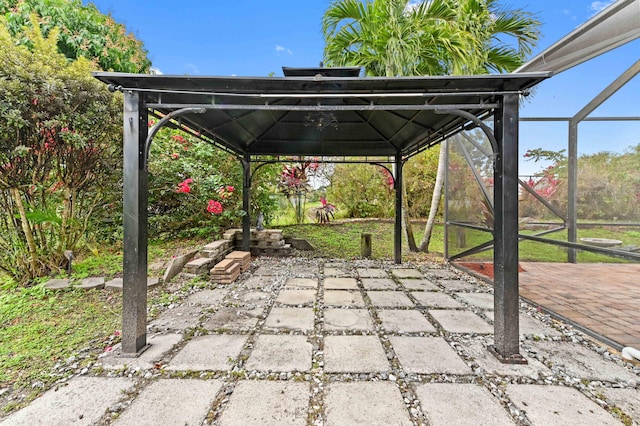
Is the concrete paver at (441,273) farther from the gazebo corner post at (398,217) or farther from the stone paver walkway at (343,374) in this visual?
the stone paver walkway at (343,374)

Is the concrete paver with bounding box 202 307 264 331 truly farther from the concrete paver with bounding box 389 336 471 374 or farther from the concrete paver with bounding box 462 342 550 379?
the concrete paver with bounding box 462 342 550 379

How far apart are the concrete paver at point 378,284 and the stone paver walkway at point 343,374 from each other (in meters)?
0.66

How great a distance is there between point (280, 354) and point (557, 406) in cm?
187

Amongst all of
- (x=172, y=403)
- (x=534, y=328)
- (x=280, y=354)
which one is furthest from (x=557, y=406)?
(x=172, y=403)

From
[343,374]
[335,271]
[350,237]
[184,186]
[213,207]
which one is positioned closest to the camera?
[343,374]

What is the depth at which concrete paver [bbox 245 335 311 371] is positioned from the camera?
1.96 metres

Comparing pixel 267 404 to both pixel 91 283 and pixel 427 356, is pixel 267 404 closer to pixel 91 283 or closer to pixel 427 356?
pixel 427 356

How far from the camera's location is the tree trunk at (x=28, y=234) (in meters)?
3.21

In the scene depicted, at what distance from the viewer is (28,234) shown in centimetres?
332

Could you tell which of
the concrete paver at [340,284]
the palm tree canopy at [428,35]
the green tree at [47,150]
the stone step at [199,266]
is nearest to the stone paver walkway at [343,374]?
the concrete paver at [340,284]

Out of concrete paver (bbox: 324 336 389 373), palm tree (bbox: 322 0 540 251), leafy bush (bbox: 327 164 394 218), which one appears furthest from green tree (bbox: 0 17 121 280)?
leafy bush (bbox: 327 164 394 218)

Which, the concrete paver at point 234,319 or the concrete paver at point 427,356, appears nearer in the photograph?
the concrete paver at point 427,356

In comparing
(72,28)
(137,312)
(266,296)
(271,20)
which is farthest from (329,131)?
(271,20)

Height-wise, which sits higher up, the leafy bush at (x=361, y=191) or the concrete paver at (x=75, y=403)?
the leafy bush at (x=361, y=191)
